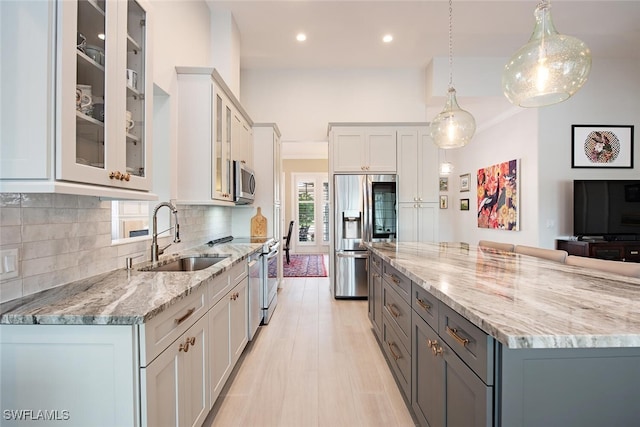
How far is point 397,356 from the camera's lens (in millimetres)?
2053

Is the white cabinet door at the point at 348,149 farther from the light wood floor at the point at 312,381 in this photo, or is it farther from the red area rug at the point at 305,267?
the red area rug at the point at 305,267

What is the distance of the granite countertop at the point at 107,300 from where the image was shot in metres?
1.01

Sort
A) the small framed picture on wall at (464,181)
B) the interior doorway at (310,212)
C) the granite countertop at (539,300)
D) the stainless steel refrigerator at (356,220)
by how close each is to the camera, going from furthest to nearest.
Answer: the interior doorway at (310,212) < the small framed picture on wall at (464,181) < the stainless steel refrigerator at (356,220) < the granite countertop at (539,300)

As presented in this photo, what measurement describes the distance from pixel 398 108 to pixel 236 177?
9.77ft

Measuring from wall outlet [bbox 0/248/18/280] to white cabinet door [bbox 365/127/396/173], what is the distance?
12.4 feet

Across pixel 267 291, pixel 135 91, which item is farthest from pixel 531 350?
pixel 267 291

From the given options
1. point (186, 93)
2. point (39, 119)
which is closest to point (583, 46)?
point (39, 119)

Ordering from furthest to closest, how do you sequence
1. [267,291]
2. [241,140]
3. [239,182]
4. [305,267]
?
[305,267] < [241,140] < [267,291] < [239,182]

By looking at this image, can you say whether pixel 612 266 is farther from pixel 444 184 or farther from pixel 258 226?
pixel 444 184

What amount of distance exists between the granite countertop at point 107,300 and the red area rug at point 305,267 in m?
4.39

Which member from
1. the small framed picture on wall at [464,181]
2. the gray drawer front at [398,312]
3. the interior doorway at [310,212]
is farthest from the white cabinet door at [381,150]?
the interior doorway at [310,212]

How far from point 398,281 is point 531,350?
115cm

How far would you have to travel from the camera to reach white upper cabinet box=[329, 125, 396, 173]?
4.37 metres

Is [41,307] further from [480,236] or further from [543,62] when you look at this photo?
[480,236]
